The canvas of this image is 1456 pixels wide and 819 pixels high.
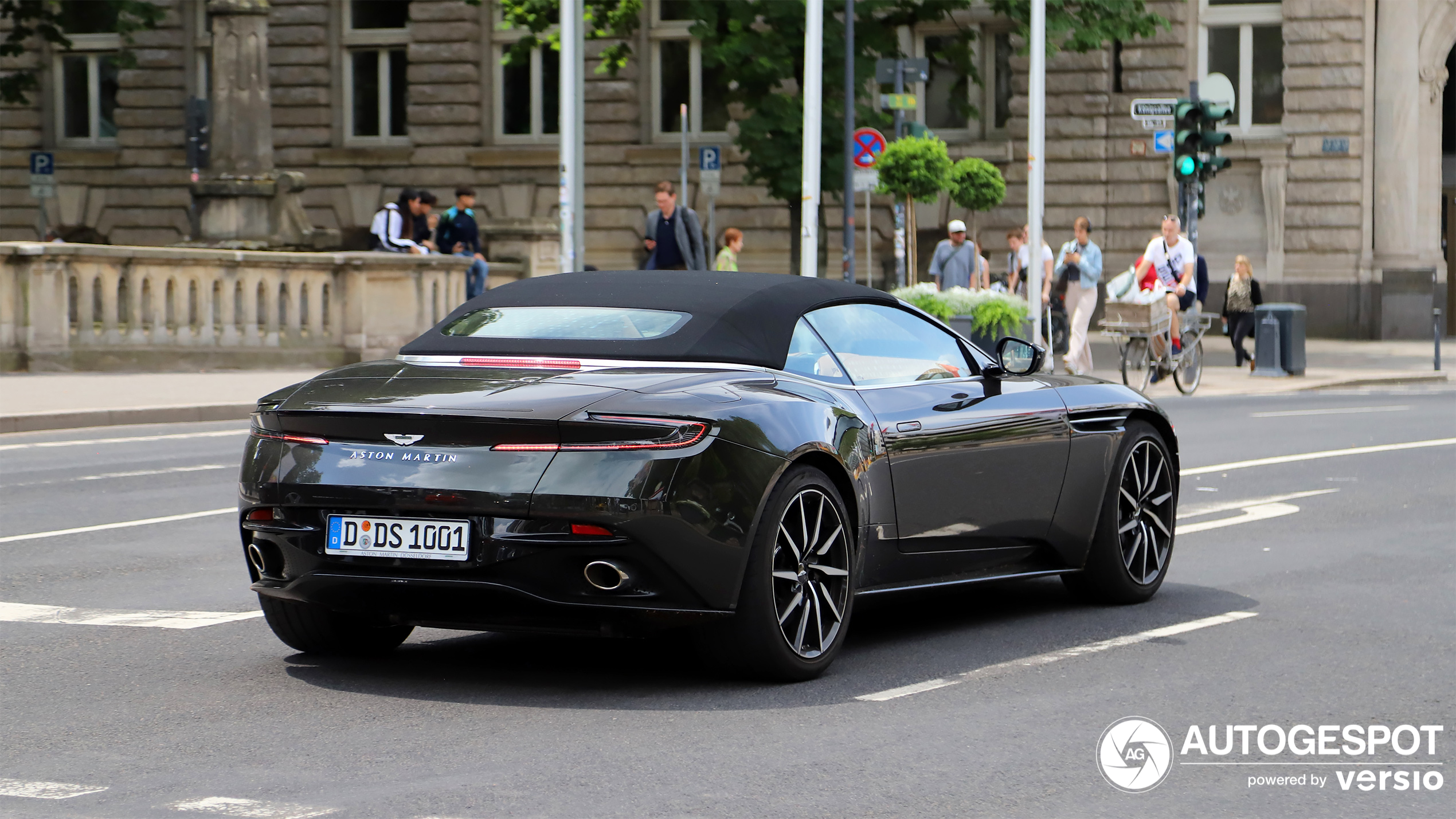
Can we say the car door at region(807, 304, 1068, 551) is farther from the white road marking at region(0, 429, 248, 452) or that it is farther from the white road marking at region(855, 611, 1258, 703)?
the white road marking at region(0, 429, 248, 452)

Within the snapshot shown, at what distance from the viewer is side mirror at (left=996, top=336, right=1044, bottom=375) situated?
791 cm

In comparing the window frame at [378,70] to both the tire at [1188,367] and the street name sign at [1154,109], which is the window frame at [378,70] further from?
the tire at [1188,367]

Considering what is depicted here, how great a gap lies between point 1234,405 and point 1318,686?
1540 cm

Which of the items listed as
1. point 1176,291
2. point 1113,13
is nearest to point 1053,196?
point 1113,13

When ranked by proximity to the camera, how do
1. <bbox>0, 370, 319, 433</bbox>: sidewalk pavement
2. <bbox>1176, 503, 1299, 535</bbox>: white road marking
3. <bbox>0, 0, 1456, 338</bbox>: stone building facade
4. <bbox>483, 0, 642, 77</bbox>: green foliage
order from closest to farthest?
<bbox>1176, 503, 1299, 535</bbox>: white road marking
<bbox>0, 370, 319, 433</bbox>: sidewalk pavement
<bbox>483, 0, 642, 77</bbox>: green foliage
<bbox>0, 0, 1456, 338</bbox>: stone building facade

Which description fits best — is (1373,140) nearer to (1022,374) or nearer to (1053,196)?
(1053,196)

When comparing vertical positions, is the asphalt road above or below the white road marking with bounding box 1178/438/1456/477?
above

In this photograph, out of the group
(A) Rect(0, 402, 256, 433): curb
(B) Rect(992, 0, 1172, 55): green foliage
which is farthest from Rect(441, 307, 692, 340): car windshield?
(B) Rect(992, 0, 1172, 55): green foliage

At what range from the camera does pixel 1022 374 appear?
798 centimetres

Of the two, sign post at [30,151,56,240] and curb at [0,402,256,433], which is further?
sign post at [30,151,56,240]

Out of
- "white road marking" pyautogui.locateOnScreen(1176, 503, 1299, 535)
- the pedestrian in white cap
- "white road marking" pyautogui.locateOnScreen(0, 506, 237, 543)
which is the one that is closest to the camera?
"white road marking" pyautogui.locateOnScreen(0, 506, 237, 543)

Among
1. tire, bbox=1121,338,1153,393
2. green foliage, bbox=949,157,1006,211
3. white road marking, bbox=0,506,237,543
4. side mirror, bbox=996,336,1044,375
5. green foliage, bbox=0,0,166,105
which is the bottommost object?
white road marking, bbox=0,506,237,543

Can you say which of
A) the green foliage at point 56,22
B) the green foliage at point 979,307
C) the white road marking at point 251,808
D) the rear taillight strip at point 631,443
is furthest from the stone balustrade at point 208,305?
the white road marking at point 251,808

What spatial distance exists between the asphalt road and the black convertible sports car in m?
0.28
